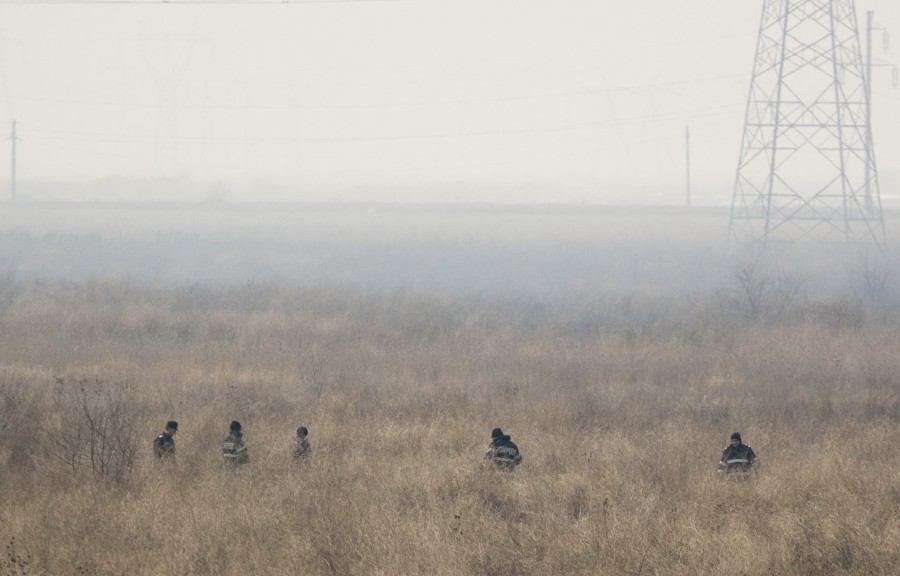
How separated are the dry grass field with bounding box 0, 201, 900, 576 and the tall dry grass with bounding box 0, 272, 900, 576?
0.04 meters

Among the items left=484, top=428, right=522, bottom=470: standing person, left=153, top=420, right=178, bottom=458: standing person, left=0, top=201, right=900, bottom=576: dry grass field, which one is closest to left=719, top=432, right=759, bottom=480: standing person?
left=0, top=201, right=900, bottom=576: dry grass field

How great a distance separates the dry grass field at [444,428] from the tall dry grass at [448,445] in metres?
0.04

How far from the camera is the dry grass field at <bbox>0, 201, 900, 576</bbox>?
9.08 m

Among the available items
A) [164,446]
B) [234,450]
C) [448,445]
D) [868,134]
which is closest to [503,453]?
[448,445]

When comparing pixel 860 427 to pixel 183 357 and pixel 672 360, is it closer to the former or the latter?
pixel 672 360

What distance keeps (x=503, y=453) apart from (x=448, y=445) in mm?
1542

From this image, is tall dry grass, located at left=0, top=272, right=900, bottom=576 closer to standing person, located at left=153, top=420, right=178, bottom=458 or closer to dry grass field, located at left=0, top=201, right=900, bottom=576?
dry grass field, located at left=0, top=201, right=900, bottom=576

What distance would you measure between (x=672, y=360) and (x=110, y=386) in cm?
1025

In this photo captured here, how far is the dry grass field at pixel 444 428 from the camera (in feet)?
29.8

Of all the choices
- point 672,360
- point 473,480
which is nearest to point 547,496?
point 473,480

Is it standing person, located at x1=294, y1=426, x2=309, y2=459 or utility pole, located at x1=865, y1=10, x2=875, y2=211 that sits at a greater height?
utility pole, located at x1=865, y1=10, x2=875, y2=211

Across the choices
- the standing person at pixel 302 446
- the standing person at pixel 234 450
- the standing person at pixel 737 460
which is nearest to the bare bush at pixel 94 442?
the standing person at pixel 234 450

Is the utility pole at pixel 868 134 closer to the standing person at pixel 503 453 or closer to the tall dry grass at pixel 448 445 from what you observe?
the tall dry grass at pixel 448 445

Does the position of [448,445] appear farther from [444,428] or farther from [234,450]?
[234,450]
